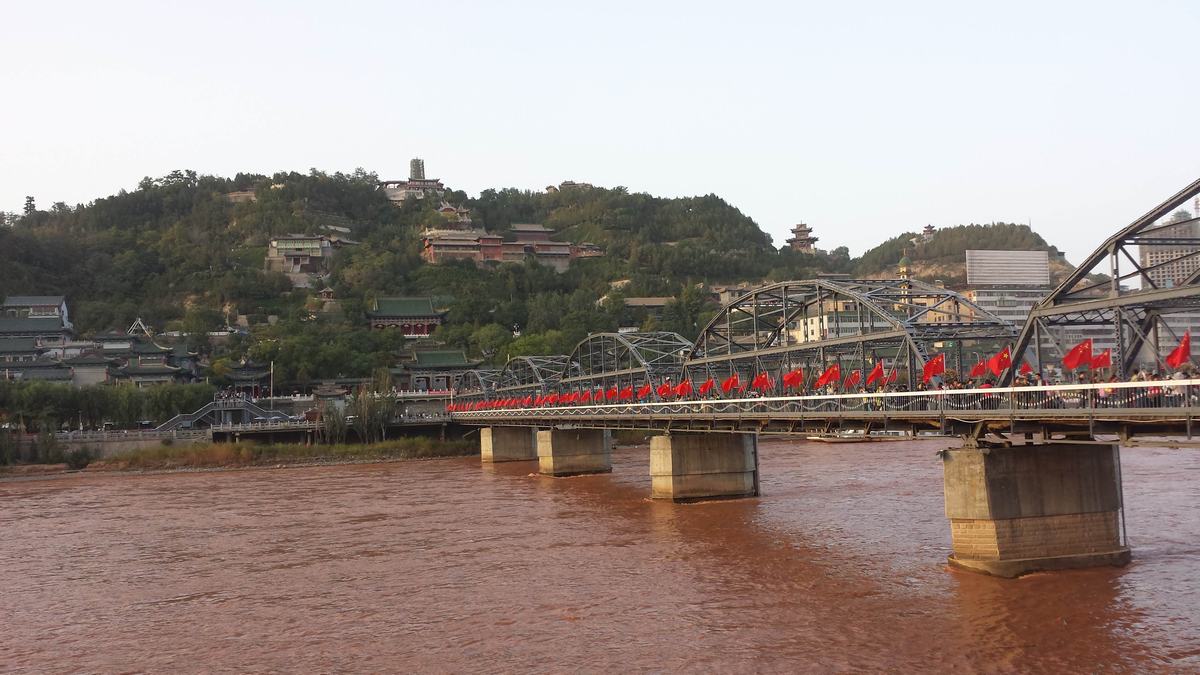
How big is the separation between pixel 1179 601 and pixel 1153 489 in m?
22.0

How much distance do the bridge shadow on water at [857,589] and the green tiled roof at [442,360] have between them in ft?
277

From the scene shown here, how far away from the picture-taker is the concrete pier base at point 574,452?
7269 cm

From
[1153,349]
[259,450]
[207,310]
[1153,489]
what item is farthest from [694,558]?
Answer: [207,310]

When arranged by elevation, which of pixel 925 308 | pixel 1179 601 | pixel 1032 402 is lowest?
pixel 1179 601

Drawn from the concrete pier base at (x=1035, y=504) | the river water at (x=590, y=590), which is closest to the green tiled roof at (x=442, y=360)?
the river water at (x=590, y=590)

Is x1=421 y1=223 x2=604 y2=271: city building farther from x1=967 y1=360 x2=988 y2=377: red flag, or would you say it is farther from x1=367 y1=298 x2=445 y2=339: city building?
x1=967 y1=360 x2=988 y2=377: red flag

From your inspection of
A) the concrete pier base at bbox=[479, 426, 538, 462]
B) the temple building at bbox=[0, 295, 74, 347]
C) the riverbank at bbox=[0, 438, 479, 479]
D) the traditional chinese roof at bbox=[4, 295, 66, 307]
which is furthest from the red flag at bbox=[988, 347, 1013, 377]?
the traditional chinese roof at bbox=[4, 295, 66, 307]

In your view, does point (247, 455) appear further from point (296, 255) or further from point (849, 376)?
point (296, 255)

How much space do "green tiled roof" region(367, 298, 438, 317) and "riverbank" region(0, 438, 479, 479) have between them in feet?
174

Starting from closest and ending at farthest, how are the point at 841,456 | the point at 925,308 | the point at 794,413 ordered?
the point at 794,413, the point at 925,308, the point at 841,456

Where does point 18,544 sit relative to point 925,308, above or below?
below

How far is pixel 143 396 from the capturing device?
10212cm

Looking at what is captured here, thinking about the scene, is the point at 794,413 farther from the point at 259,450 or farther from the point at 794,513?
the point at 259,450

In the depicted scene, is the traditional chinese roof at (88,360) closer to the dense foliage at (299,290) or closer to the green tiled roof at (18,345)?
the green tiled roof at (18,345)
